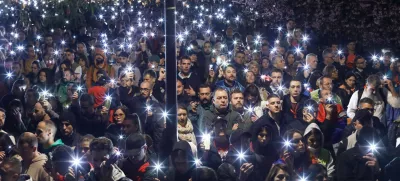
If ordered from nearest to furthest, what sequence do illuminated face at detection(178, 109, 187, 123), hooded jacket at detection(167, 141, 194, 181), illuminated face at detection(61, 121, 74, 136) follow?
1. hooded jacket at detection(167, 141, 194, 181)
2. illuminated face at detection(61, 121, 74, 136)
3. illuminated face at detection(178, 109, 187, 123)

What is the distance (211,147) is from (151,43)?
8601 mm

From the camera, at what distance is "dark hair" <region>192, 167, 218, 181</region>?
7.95m

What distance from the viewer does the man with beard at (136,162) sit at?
27.2ft

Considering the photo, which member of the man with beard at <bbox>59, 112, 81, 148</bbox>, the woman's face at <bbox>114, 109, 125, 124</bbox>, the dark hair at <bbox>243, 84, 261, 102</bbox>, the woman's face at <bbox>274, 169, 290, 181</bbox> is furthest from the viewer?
the dark hair at <bbox>243, 84, 261, 102</bbox>

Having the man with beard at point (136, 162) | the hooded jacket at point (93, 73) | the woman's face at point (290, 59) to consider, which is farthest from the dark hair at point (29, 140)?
the woman's face at point (290, 59)

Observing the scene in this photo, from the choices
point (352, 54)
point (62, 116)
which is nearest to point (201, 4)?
point (352, 54)

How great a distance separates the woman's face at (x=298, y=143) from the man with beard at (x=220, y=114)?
1.53 metres

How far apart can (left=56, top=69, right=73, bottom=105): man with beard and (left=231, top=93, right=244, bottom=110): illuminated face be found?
10.2 ft

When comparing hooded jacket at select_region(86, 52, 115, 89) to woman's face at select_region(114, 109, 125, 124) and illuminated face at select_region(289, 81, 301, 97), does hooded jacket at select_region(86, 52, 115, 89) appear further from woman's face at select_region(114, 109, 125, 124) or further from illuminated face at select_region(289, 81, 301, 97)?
illuminated face at select_region(289, 81, 301, 97)

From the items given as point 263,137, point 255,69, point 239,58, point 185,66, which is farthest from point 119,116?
point 239,58

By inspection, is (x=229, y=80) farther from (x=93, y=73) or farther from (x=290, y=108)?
(x=93, y=73)

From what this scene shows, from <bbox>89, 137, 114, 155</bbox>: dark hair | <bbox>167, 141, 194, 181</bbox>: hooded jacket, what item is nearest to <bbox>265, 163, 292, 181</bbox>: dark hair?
<bbox>167, 141, 194, 181</bbox>: hooded jacket

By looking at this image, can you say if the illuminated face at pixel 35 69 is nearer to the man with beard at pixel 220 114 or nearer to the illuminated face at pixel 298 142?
the man with beard at pixel 220 114

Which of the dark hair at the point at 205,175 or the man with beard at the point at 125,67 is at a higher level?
the man with beard at the point at 125,67
